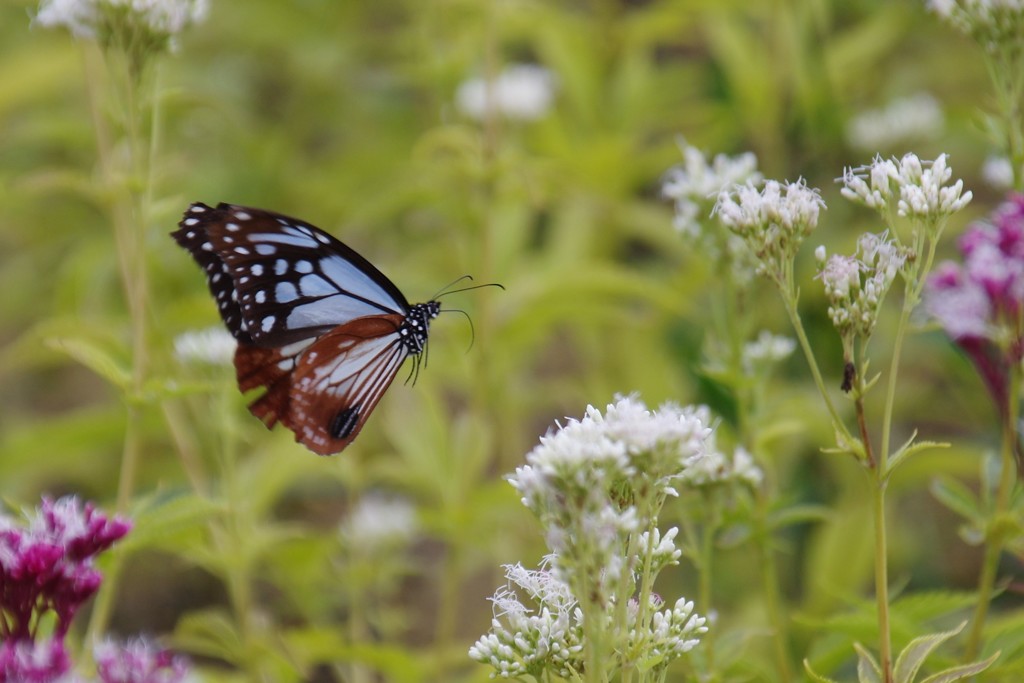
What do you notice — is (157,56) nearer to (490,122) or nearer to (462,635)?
(490,122)

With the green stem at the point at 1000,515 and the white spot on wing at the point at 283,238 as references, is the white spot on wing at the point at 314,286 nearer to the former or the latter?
the white spot on wing at the point at 283,238

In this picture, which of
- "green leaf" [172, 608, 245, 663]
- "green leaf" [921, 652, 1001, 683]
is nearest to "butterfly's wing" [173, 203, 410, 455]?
"green leaf" [172, 608, 245, 663]

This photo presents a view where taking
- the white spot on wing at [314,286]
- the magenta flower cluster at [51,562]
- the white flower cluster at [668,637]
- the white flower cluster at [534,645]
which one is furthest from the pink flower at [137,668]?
the white spot on wing at [314,286]

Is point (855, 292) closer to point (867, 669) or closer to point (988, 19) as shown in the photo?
point (867, 669)

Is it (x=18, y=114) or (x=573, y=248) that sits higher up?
(x=18, y=114)

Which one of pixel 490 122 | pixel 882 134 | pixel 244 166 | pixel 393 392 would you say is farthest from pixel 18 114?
pixel 882 134

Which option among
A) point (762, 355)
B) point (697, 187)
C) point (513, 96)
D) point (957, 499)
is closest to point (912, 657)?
point (957, 499)

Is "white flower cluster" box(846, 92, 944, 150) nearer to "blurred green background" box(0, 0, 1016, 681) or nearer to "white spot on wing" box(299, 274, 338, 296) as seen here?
"blurred green background" box(0, 0, 1016, 681)
